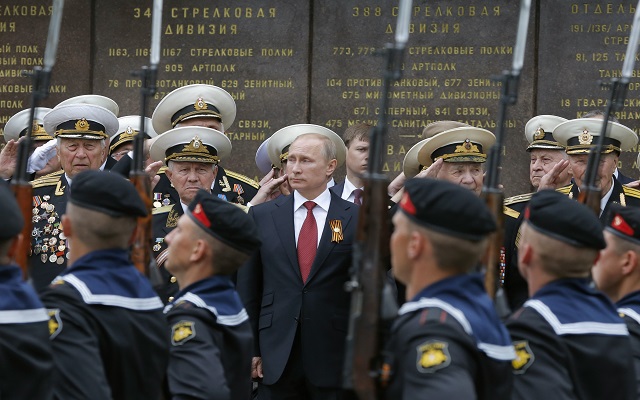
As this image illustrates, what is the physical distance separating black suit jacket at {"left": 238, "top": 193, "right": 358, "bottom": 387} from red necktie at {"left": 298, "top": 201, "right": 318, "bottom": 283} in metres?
0.05

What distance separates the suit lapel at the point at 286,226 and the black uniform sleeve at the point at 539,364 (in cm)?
312

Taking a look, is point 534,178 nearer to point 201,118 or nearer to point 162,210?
point 201,118

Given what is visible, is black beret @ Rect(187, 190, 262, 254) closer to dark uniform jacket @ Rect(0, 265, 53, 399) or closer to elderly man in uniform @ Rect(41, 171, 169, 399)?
elderly man in uniform @ Rect(41, 171, 169, 399)

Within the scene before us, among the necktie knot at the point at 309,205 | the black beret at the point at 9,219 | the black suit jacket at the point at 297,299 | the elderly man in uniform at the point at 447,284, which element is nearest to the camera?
the elderly man in uniform at the point at 447,284

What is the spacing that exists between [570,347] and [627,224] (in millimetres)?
1001

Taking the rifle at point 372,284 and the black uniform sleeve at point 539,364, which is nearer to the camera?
the rifle at point 372,284

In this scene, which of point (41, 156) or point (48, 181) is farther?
point (41, 156)

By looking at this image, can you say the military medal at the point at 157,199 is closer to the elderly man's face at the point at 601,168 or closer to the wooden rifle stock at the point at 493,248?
the elderly man's face at the point at 601,168

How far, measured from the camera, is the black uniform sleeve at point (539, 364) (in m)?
4.51

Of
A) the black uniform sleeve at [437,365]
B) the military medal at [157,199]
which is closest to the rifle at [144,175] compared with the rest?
the black uniform sleeve at [437,365]

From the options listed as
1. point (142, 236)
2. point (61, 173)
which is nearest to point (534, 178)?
point (61, 173)

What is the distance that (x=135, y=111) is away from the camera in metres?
11.2

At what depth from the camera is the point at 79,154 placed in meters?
8.52

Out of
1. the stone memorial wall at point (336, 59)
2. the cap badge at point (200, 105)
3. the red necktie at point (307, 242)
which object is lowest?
the red necktie at point (307, 242)
